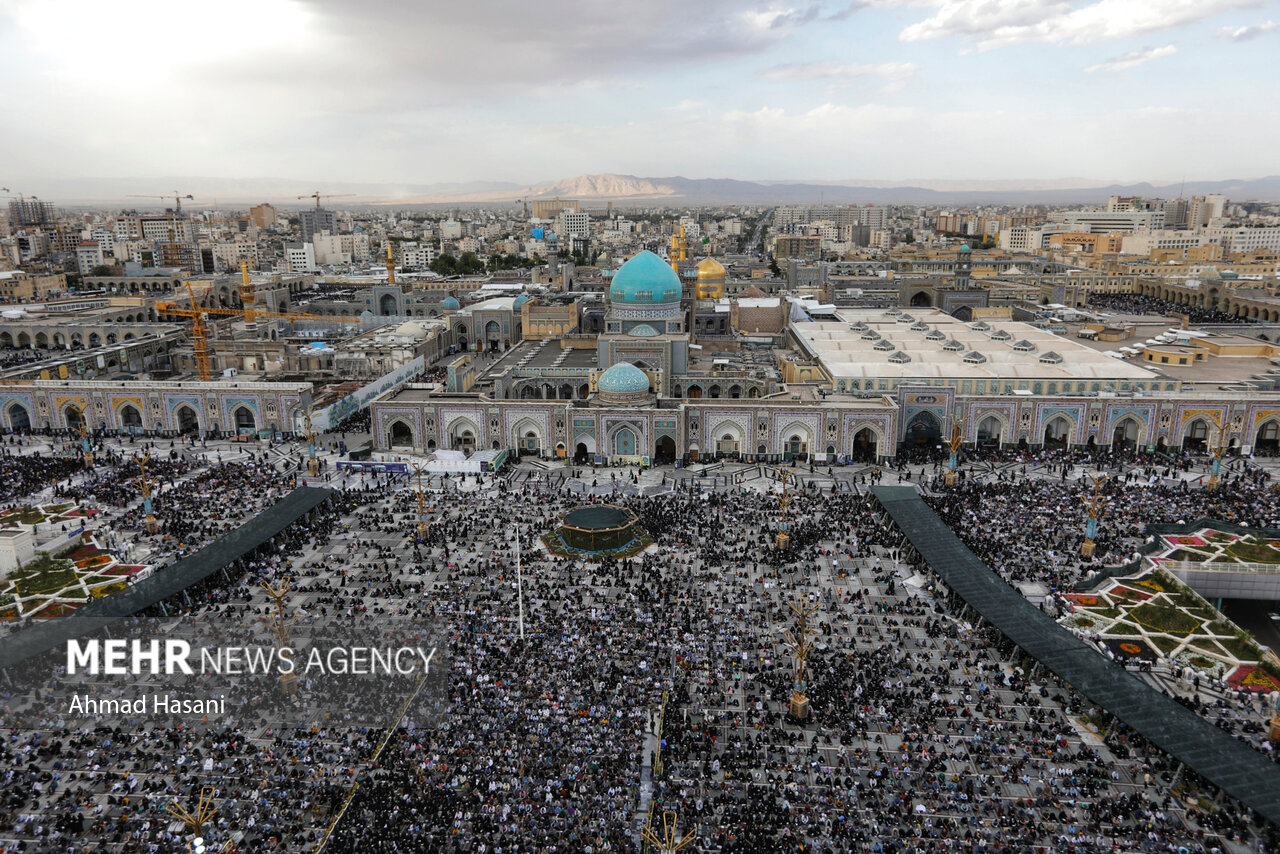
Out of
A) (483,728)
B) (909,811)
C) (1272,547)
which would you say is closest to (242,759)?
(483,728)

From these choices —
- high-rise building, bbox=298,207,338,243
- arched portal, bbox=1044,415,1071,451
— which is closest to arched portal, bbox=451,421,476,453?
arched portal, bbox=1044,415,1071,451

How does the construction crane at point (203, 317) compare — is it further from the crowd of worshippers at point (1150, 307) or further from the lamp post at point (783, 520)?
the crowd of worshippers at point (1150, 307)

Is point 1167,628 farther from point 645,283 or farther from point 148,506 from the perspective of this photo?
point 148,506

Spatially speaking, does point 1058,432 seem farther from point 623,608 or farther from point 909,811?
point 909,811

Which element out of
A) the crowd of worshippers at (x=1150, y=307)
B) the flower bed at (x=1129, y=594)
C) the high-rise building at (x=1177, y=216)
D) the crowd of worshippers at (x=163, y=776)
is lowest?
the flower bed at (x=1129, y=594)

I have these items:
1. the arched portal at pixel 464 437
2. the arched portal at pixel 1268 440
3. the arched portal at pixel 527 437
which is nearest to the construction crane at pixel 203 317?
the arched portal at pixel 464 437

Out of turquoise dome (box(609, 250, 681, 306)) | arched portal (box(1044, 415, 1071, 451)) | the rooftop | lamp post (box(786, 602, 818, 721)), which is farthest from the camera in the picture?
turquoise dome (box(609, 250, 681, 306))

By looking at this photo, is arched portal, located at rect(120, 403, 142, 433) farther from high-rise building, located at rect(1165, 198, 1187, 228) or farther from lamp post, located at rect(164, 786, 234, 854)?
high-rise building, located at rect(1165, 198, 1187, 228)
